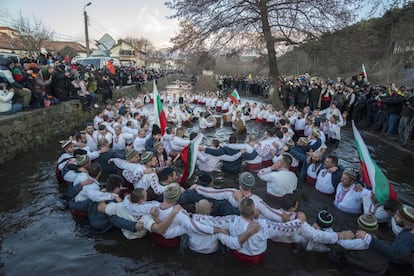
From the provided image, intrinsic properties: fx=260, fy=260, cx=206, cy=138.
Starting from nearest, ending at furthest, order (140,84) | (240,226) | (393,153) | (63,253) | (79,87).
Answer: (240,226), (63,253), (393,153), (79,87), (140,84)

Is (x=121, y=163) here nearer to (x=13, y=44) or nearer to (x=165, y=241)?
(x=165, y=241)

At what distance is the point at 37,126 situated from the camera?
397 inches

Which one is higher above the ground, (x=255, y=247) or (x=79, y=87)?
(x=79, y=87)

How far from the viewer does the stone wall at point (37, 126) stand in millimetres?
8469

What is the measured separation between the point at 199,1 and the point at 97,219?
13.6m

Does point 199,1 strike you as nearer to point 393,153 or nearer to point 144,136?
point 144,136

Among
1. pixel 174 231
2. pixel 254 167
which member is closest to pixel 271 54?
pixel 254 167

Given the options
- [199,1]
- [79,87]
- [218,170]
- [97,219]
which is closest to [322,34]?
[199,1]

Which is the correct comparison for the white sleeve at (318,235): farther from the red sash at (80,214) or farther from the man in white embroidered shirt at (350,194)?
the red sash at (80,214)

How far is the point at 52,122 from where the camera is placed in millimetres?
11305

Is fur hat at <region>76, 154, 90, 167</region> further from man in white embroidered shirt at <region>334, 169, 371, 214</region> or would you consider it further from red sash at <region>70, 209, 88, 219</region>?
man in white embroidered shirt at <region>334, 169, 371, 214</region>

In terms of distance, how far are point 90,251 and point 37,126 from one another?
25.2ft

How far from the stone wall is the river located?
2.51m

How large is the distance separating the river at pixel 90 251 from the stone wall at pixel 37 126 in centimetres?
251
